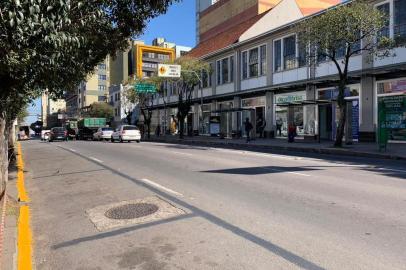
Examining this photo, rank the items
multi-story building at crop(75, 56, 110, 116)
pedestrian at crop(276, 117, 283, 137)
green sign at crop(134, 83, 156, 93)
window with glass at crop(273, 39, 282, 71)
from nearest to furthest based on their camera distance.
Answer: window with glass at crop(273, 39, 282, 71), pedestrian at crop(276, 117, 283, 137), green sign at crop(134, 83, 156, 93), multi-story building at crop(75, 56, 110, 116)

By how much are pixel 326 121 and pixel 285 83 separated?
4846 millimetres

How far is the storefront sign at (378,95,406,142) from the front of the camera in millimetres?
21000

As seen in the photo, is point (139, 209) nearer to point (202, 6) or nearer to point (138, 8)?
point (138, 8)

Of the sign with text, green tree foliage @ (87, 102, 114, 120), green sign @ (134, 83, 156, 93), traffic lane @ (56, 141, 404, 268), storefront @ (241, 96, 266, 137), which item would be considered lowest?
traffic lane @ (56, 141, 404, 268)

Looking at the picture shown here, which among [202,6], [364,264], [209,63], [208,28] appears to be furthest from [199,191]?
[202,6]

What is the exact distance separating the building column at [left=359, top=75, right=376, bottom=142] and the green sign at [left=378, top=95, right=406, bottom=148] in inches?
238

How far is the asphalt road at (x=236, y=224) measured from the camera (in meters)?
5.59

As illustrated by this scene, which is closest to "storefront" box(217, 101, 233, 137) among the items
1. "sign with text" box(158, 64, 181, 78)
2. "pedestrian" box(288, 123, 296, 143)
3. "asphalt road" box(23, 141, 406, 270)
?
"sign with text" box(158, 64, 181, 78)

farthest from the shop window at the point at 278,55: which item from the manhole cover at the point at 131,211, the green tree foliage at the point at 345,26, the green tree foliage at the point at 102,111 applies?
the green tree foliage at the point at 102,111

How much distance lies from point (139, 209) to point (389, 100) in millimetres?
16226

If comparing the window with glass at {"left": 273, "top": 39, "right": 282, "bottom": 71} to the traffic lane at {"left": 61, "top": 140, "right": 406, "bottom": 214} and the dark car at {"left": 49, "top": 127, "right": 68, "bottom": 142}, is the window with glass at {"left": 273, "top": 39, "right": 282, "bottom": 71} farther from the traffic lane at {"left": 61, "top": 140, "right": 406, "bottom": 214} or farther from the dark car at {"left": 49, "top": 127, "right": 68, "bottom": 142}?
the dark car at {"left": 49, "top": 127, "right": 68, "bottom": 142}

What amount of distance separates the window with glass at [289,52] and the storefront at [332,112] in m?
3.72

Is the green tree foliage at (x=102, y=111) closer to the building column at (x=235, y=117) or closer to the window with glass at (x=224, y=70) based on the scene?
the window with glass at (x=224, y=70)

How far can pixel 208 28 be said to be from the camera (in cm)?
7156
